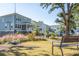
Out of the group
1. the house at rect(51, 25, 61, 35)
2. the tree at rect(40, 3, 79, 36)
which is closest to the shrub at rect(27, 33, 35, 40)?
the house at rect(51, 25, 61, 35)

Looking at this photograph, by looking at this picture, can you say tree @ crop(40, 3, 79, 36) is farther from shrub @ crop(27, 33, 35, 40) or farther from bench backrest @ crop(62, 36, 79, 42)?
shrub @ crop(27, 33, 35, 40)

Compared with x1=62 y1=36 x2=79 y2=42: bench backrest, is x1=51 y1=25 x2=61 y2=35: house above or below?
above

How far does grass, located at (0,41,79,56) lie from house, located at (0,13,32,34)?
184 mm

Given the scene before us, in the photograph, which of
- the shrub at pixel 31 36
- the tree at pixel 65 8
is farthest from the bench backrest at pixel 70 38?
the shrub at pixel 31 36

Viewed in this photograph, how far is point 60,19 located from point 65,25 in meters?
0.10

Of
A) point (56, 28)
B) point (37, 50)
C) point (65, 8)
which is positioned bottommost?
point (37, 50)

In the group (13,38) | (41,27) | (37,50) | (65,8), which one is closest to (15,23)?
(13,38)

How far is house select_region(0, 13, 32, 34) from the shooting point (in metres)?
4.82

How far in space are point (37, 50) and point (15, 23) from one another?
43 centimetres

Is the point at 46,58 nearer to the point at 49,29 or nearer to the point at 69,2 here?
Answer: the point at 49,29

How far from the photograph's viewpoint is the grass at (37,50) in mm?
4828

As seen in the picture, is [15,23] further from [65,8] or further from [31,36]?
[65,8]

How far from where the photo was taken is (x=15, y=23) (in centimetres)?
485

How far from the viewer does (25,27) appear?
15.9 feet
